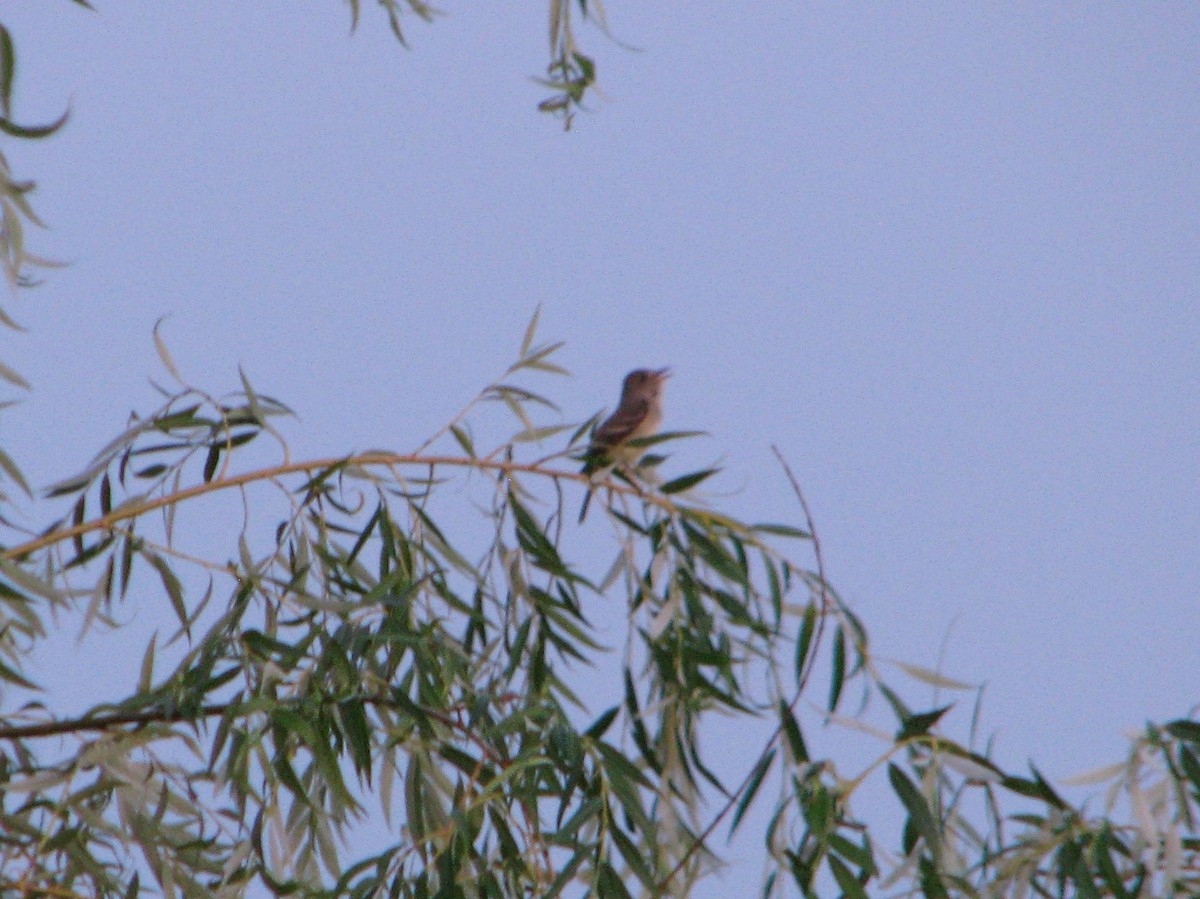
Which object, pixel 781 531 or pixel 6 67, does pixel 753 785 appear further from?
pixel 6 67

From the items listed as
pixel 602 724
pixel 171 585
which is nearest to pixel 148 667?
pixel 171 585

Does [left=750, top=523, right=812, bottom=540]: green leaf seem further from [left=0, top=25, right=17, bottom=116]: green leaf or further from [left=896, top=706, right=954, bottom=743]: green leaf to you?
[left=0, top=25, right=17, bottom=116]: green leaf

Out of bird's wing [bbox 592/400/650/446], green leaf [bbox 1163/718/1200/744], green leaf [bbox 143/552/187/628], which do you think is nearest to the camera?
green leaf [bbox 1163/718/1200/744]

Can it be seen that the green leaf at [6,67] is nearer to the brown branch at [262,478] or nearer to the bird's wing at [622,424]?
the brown branch at [262,478]

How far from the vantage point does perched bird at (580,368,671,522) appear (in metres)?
2.96

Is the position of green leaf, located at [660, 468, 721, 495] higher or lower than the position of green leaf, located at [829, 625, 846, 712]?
higher

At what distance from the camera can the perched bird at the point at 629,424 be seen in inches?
117

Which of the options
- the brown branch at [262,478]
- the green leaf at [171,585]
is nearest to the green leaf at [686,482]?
the brown branch at [262,478]

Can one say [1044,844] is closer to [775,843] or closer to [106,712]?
[775,843]

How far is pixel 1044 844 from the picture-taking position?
2340 mm

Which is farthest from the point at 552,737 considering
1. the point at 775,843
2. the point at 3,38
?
the point at 3,38

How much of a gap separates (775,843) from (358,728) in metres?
0.63

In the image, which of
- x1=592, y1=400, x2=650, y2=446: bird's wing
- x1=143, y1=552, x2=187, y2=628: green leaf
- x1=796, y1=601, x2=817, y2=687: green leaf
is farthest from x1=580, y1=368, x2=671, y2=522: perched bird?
x1=143, y1=552, x2=187, y2=628: green leaf

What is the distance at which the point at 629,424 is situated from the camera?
433 cm
